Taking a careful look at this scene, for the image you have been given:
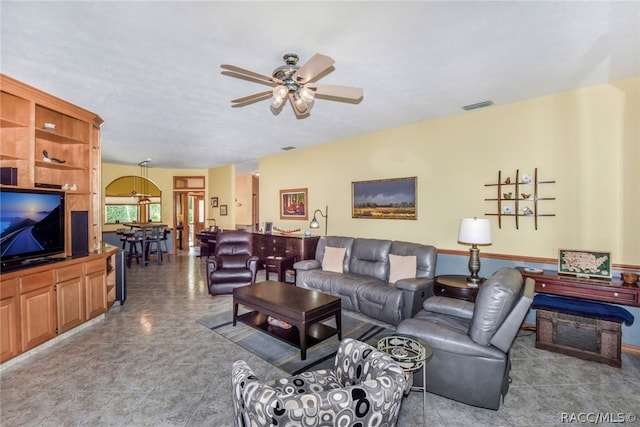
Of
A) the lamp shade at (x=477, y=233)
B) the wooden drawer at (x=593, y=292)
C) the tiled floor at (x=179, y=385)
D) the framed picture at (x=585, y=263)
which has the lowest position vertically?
the tiled floor at (x=179, y=385)

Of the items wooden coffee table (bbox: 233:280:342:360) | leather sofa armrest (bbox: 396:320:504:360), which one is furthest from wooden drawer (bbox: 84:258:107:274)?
leather sofa armrest (bbox: 396:320:504:360)

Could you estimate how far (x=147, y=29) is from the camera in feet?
7.07

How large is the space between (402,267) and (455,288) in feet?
2.71

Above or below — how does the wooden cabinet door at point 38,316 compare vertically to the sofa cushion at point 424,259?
below

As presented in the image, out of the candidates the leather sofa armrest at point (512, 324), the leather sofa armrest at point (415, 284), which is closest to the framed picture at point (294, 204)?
the leather sofa armrest at point (415, 284)

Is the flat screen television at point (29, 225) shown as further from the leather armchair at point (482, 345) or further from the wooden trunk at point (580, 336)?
the wooden trunk at point (580, 336)

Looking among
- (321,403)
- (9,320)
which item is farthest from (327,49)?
(9,320)

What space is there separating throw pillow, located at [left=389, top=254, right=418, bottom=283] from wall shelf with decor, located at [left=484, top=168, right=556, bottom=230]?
1.22m

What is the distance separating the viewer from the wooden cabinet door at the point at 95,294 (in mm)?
3682

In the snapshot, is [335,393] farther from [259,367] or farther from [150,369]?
[150,369]

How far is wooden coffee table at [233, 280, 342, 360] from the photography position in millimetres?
3018

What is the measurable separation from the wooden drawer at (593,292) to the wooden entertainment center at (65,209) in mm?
5253

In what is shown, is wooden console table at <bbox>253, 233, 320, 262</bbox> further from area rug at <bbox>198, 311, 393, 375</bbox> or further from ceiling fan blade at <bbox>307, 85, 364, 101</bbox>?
ceiling fan blade at <bbox>307, 85, 364, 101</bbox>

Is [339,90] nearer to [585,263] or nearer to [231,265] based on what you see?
[585,263]
